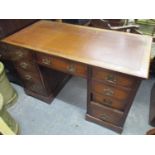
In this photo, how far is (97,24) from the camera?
1.88 m

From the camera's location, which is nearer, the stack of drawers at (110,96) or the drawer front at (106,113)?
the stack of drawers at (110,96)

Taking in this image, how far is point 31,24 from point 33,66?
45cm

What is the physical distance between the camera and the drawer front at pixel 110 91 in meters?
1.06

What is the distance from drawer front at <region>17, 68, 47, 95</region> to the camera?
1.52 metres

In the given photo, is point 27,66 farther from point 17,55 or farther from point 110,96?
point 110,96

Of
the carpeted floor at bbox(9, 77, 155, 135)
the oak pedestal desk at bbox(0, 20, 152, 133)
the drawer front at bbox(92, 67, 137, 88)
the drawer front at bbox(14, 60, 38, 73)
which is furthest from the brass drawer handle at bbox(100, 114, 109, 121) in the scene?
the drawer front at bbox(14, 60, 38, 73)

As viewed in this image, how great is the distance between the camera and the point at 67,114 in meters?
1.62

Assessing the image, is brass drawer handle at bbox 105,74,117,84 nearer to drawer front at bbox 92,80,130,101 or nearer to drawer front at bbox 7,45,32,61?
drawer front at bbox 92,80,130,101

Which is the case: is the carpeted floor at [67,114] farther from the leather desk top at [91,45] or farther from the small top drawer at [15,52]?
the leather desk top at [91,45]

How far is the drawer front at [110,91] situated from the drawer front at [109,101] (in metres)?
0.05

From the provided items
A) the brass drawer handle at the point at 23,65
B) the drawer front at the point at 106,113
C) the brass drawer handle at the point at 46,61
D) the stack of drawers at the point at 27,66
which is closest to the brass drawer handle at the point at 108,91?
the drawer front at the point at 106,113

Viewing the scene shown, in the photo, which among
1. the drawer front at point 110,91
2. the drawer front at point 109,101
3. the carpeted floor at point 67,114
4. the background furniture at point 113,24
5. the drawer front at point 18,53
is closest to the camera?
the drawer front at point 110,91

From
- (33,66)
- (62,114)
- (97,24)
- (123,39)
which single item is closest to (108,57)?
(123,39)
